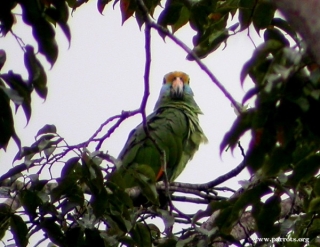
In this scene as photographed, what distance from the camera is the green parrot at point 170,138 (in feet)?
15.6

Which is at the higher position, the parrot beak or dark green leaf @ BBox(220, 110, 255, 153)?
the parrot beak

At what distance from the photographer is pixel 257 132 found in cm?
136

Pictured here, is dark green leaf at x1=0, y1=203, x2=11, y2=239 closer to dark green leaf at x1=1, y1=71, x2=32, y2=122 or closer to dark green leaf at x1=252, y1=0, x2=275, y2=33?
dark green leaf at x1=1, y1=71, x2=32, y2=122

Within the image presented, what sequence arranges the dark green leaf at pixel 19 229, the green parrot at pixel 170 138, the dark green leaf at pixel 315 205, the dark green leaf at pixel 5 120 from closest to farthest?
1. the dark green leaf at pixel 5 120
2. the dark green leaf at pixel 315 205
3. the dark green leaf at pixel 19 229
4. the green parrot at pixel 170 138

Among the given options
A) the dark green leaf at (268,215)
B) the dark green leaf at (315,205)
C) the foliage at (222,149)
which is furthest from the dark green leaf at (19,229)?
the dark green leaf at (315,205)

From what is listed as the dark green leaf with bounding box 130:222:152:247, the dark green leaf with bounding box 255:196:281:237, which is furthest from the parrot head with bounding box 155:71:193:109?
the dark green leaf with bounding box 255:196:281:237

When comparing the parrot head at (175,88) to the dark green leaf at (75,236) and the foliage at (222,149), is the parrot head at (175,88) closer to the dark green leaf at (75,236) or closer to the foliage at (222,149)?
the foliage at (222,149)

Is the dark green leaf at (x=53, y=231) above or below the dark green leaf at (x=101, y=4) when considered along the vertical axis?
below

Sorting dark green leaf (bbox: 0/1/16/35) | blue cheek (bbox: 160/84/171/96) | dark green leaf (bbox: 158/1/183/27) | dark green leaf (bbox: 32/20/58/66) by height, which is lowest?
dark green leaf (bbox: 32/20/58/66)

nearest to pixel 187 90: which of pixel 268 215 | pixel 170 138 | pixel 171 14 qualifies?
pixel 170 138

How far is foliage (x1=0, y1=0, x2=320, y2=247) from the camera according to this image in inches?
52.6

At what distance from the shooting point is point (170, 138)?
16.1ft

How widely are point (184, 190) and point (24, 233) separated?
1.09 m

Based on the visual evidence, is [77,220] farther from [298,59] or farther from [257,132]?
[298,59]
